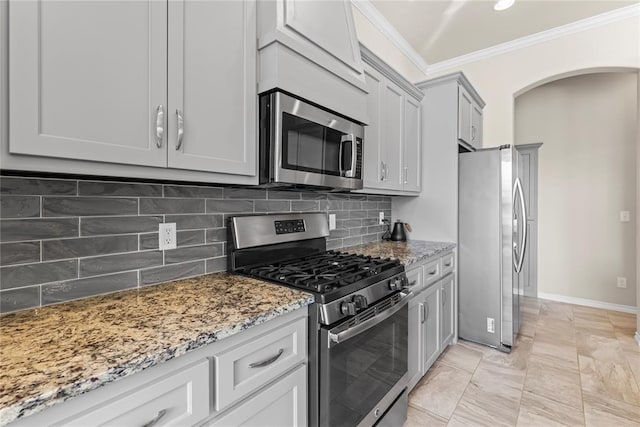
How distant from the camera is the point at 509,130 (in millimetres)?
3439

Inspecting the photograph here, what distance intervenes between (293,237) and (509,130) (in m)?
2.94

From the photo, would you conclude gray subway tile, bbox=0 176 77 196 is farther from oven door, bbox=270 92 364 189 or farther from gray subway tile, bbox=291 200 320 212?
gray subway tile, bbox=291 200 320 212

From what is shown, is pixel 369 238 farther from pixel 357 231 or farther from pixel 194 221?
pixel 194 221

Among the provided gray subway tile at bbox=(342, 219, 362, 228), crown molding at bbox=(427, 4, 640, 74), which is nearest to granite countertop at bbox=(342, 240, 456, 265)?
gray subway tile at bbox=(342, 219, 362, 228)

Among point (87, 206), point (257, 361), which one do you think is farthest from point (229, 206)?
point (257, 361)

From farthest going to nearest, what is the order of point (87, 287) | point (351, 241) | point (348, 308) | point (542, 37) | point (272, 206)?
point (542, 37) < point (351, 241) < point (272, 206) < point (348, 308) < point (87, 287)

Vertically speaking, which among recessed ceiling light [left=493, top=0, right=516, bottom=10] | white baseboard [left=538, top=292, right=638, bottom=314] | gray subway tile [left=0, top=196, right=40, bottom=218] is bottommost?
white baseboard [left=538, top=292, right=638, bottom=314]

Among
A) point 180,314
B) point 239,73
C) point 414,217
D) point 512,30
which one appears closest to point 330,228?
point 414,217

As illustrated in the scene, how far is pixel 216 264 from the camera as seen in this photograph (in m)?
1.55

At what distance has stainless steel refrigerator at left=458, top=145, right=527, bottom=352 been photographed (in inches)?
102

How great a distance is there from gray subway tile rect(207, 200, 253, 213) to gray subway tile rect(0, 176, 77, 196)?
545mm

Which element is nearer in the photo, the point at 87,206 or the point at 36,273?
the point at 36,273

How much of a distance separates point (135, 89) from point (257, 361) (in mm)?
952

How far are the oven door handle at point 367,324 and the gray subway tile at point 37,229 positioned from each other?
1012 mm
